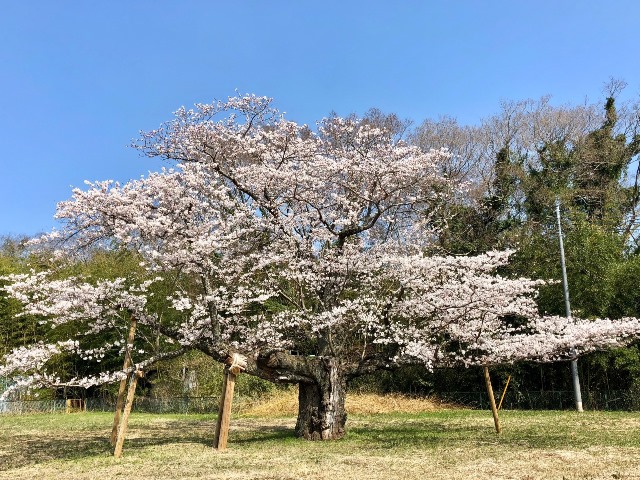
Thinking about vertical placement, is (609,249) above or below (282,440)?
above

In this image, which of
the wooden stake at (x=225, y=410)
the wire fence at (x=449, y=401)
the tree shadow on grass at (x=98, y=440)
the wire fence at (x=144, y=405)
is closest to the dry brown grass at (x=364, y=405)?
the wire fence at (x=449, y=401)

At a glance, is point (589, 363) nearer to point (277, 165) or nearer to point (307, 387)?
point (307, 387)

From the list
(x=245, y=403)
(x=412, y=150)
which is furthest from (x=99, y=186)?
(x=245, y=403)

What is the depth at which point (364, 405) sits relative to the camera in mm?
17969

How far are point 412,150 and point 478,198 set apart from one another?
13.7 m

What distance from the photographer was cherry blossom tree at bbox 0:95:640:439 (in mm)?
9492

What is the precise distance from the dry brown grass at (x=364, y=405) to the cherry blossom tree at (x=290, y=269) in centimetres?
690

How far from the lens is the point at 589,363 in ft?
57.9

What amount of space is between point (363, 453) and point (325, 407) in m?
1.66

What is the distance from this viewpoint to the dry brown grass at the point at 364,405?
1775 centimetres

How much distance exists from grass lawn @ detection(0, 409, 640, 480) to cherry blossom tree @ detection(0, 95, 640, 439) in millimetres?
1232

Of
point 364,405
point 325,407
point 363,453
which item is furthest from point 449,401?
point 363,453

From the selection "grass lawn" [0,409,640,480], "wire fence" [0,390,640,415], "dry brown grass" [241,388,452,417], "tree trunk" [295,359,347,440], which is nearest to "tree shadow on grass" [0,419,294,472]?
"grass lawn" [0,409,640,480]

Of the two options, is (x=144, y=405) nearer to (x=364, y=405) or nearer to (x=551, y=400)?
(x=364, y=405)
